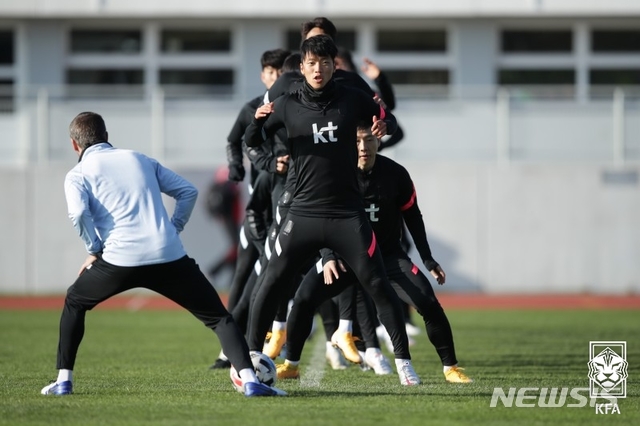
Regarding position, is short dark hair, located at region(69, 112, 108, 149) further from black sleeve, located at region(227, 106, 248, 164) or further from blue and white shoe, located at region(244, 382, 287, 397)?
black sleeve, located at region(227, 106, 248, 164)

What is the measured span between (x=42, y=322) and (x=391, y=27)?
12.1 metres

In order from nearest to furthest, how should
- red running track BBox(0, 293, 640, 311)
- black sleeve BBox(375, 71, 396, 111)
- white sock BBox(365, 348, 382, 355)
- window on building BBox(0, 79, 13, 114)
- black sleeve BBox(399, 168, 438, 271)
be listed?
black sleeve BBox(399, 168, 438, 271), white sock BBox(365, 348, 382, 355), black sleeve BBox(375, 71, 396, 111), red running track BBox(0, 293, 640, 311), window on building BBox(0, 79, 13, 114)

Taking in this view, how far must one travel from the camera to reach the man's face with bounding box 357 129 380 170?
8.67 m

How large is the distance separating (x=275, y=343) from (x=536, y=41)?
1781cm

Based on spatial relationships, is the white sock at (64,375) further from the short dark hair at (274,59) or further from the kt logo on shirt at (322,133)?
the short dark hair at (274,59)

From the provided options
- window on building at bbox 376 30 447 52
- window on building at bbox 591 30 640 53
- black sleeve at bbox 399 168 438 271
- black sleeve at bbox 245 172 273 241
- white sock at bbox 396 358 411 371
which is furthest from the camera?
window on building at bbox 591 30 640 53

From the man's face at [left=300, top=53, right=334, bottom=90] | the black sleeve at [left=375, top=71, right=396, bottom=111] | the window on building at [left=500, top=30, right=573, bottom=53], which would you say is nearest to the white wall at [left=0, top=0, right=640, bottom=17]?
the window on building at [left=500, top=30, right=573, bottom=53]

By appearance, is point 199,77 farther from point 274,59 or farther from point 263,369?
point 263,369

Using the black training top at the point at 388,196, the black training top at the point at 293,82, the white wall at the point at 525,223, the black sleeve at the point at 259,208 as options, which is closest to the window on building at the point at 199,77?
the white wall at the point at 525,223

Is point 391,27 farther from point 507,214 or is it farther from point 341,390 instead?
point 341,390

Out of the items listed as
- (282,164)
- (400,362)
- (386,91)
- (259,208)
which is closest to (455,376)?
(400,362)

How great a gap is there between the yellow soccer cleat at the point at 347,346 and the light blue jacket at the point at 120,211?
8.53ft

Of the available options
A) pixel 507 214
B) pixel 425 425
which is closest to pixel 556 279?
pixel 507 214

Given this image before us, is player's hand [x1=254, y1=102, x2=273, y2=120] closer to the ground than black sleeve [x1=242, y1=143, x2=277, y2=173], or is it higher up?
higher up
